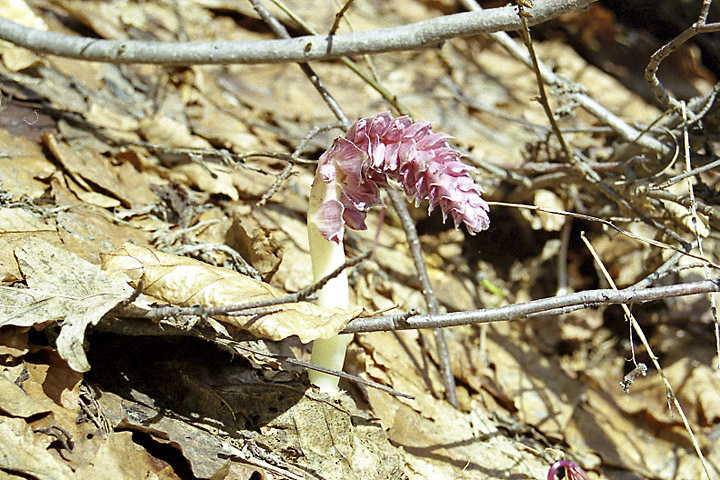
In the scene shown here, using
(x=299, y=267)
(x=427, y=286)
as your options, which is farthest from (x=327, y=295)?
(x=299, y=267)

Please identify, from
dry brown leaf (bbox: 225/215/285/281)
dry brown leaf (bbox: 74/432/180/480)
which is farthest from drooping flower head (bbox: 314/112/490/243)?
dry brown leaf (bbox: 74/432/180/480)

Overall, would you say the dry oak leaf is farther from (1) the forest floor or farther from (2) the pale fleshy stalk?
(2) the pale fleshy stalk

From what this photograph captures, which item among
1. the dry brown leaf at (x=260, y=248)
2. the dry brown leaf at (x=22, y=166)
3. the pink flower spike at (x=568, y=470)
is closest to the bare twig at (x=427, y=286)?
the pink flower spike at (x=568, y=470)

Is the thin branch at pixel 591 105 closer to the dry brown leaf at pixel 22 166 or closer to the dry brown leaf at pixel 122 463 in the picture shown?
the dry brown leaf at pixel 22 166

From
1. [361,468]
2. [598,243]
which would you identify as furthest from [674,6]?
[361,468]

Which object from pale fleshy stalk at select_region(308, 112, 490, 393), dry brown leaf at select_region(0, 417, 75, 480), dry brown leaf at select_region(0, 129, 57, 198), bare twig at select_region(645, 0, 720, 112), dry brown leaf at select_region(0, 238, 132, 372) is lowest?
dry brown leaf at select_region(0, 417, 75, 480)

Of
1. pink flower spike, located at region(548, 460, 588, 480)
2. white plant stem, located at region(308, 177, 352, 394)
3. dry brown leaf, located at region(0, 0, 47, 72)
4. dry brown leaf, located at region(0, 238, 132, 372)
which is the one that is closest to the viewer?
dry brown leaf, located at region(0, 238, 132, 372)

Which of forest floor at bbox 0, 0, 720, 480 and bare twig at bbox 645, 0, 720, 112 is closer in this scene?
forest floor at bbox 0, 0, 720, 480
